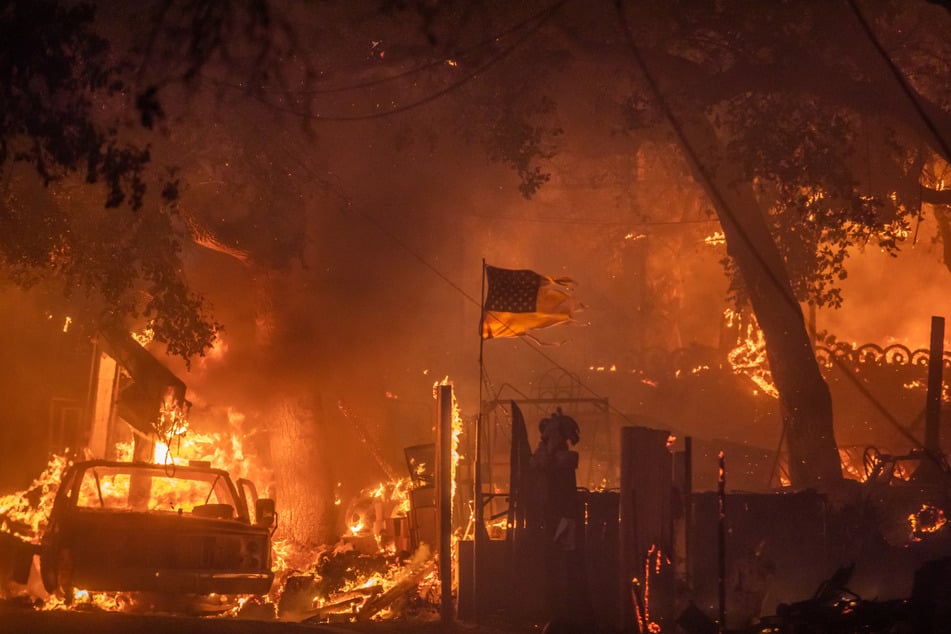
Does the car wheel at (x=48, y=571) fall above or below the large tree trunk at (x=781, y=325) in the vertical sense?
below

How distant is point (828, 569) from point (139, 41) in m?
12.1

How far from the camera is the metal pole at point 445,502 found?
36.5 ft

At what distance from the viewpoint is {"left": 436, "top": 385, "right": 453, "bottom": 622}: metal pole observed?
11.1 metres

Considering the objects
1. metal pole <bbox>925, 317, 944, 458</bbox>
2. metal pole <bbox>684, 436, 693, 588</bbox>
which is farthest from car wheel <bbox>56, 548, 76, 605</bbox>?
metal pole <bbox>925, 317, 944, 458</bbox>

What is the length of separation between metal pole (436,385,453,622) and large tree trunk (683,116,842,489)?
727cm

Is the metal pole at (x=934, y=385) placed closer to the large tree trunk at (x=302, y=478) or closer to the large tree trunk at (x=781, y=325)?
the large tree trunk at (x=781, y=325)

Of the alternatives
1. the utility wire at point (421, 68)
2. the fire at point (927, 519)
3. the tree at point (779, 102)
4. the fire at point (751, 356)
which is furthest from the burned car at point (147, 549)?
the fire at point (751, 356)

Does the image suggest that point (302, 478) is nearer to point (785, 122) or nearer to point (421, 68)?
point (421, 68)

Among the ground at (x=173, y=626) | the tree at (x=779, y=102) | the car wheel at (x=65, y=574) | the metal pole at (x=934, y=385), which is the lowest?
the ground at (x=173, y=626)

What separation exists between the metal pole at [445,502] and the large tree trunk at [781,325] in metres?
7.27

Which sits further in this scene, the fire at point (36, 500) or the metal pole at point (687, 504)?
the fire at point (36, 500)

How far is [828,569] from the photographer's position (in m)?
12.7

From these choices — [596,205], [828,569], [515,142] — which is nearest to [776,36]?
[515,142]

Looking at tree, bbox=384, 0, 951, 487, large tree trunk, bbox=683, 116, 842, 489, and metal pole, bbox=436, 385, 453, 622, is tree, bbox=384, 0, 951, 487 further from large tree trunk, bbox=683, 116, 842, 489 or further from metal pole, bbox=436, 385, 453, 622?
metal pole, bbox=436, 385, 453, 622
